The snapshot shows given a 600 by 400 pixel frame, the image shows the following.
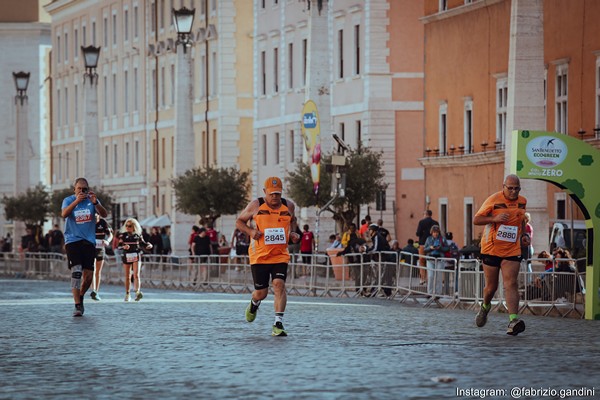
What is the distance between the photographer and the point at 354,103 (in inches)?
2773

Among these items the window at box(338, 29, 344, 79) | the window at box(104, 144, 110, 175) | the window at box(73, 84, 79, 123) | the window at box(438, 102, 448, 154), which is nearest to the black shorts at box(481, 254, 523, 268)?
the window at box(438, 102, 448, 154)

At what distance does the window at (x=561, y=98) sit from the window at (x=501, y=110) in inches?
196

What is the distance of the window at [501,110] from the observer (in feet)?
185

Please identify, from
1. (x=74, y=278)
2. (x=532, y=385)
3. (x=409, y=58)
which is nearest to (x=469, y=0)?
(x=409, y=58)

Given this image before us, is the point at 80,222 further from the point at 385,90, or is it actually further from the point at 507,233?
the point at 385,90

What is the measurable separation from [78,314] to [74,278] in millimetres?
571

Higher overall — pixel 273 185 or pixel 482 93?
pixel 482 93

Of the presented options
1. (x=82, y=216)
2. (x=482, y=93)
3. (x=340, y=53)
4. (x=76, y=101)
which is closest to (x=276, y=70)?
(x=340, y=53)

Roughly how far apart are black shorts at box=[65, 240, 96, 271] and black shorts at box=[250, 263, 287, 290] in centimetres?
547

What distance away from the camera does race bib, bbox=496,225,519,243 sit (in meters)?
23.2

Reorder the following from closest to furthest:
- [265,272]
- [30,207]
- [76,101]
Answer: [265,272]
[30,207]
[76,101]

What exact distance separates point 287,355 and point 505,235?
17.1ft

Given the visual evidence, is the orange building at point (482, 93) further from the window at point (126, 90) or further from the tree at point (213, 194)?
the window at point (126, 90)

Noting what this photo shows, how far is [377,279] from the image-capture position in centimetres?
3934
